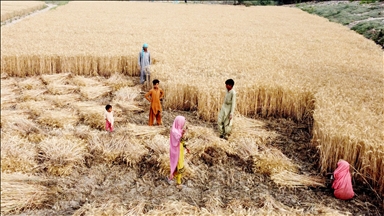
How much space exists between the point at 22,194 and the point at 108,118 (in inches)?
102

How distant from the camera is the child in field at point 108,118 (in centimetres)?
713

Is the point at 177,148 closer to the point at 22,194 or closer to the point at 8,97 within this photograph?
the point at 22,194

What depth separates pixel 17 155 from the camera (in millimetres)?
5816

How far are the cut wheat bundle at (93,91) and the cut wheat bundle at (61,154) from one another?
123 inches

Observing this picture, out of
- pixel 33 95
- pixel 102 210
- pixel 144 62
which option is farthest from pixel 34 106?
pixel 102 210

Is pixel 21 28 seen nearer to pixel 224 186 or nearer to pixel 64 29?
pixel 64 29

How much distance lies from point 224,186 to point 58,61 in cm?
847

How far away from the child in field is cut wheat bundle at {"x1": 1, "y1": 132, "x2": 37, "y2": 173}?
1.53m

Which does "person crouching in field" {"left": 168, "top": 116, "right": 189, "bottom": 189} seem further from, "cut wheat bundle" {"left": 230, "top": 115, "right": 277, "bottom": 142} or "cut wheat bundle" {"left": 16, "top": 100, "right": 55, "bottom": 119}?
"cut wheat bundle" {"left": 16, "top": 100, "right": 55, "bottom": 119}

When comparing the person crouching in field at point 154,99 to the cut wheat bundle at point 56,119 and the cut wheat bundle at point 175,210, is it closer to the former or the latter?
the cut wheat bundle at point 56,119

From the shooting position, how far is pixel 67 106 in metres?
8.73

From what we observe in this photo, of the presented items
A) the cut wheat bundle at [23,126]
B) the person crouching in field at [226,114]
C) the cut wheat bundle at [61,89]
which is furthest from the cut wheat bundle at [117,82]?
the person crouching in field at [226,114]

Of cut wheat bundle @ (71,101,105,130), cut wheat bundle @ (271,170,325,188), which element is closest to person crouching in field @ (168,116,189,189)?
cut wheat bundle @ (271,170,325,188)

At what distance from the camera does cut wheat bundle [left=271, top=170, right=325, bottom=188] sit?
18.1 ft
